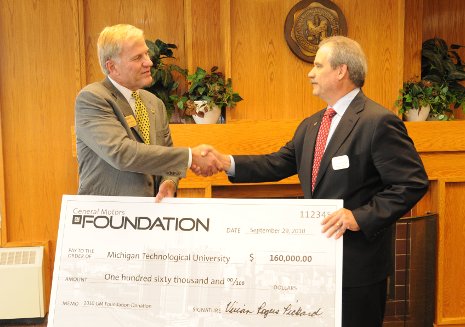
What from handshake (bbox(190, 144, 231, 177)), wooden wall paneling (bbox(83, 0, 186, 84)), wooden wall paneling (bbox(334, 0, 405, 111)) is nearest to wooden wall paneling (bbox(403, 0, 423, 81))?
wooden wall paneling (bbox(334, 0, 405, 111))

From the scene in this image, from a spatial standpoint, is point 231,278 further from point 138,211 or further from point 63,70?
point 63,70

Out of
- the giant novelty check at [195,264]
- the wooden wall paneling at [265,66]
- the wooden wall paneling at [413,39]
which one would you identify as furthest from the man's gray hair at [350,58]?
the wooden wall paneling at [413,39]

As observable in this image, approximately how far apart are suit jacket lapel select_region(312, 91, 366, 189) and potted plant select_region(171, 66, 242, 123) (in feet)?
5.02

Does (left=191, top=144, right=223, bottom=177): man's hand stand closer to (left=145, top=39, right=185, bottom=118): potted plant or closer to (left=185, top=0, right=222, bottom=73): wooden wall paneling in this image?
(left=145, top=39, right=185, bottom=118): potted plant

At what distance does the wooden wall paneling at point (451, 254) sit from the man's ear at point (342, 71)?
1.76m

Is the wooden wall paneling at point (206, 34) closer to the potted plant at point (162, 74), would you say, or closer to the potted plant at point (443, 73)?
the potted plant at point (162, 74)

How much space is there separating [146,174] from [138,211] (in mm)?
242

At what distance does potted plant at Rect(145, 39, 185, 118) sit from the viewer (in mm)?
3500

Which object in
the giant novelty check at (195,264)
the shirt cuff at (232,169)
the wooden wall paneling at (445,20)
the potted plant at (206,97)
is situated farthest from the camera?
the wooden wall paneling at (445,20)

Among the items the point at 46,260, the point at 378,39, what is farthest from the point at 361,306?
the point at 46,260

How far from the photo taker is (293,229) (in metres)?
1.79

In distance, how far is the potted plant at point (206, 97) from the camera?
3.40 metres

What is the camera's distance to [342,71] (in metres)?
2.03

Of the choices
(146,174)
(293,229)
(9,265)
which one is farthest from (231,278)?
(9,265)
